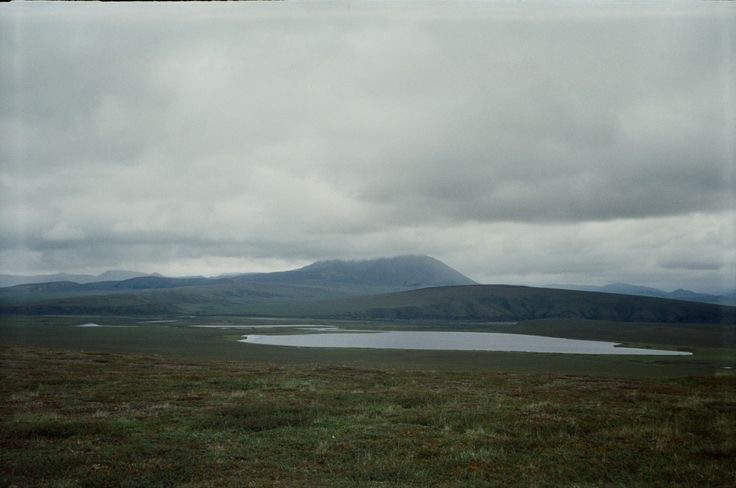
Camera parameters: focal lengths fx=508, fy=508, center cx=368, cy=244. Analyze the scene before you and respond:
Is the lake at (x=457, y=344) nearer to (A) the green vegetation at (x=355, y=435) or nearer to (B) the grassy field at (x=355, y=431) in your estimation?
(B) the grassy field at (x=355, y=431)

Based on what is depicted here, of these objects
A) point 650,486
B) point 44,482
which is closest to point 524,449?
point 650,486

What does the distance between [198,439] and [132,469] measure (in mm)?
4330

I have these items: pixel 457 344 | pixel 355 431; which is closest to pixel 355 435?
pixel 355 431

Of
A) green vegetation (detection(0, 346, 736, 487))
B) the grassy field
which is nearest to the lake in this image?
the grassy field

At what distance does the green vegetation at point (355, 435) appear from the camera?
16344 millimetres

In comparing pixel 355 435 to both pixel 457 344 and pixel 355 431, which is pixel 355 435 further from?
pixel 457 344

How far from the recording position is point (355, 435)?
21.7 meters

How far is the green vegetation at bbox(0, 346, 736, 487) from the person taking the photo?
16.3 metres

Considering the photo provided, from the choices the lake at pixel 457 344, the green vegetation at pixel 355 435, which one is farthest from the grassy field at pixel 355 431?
the lake at pixel 457 344

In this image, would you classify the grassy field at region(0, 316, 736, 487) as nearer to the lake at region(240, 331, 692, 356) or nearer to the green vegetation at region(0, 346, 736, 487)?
the green vegetation at region(0, 346, 736, 487)

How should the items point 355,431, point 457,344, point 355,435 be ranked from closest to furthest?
point 355,435 → point 355,431 → point 457,344

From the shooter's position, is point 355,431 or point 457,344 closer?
point 355,431

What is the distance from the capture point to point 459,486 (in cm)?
1539

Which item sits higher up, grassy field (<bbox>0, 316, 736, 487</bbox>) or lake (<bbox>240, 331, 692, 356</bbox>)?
grassy field (<bbox>0, 316, 736, 487</bbox>)
